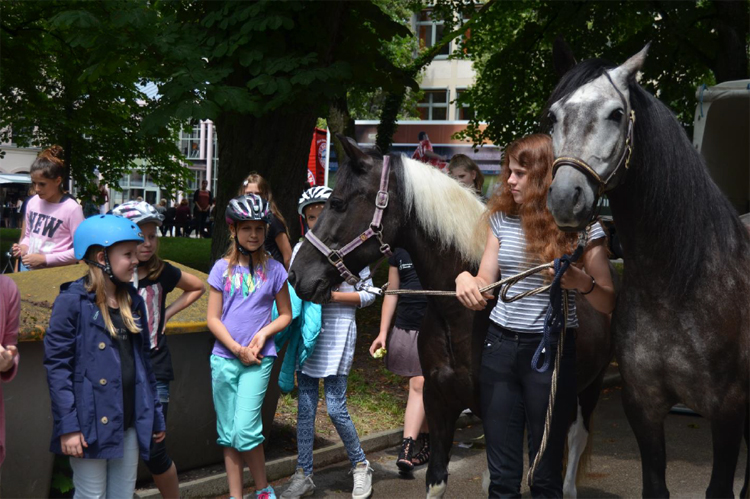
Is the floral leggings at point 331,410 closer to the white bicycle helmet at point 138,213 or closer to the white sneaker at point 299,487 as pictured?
the white sneaker at point 299,487

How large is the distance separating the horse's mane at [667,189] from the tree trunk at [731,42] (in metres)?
10.7

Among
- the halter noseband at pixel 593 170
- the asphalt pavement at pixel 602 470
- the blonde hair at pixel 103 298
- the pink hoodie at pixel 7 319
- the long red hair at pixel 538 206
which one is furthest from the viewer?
the asphalt pavement at pixel 602 470

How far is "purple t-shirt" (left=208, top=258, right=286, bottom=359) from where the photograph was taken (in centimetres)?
520

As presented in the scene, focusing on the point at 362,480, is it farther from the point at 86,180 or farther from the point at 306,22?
the point at 86,180

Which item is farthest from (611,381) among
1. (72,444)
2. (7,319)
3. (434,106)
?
(434,106)

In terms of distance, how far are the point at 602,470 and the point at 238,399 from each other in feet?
9.76

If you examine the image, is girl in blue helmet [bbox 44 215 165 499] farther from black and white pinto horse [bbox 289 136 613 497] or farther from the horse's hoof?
the horse's hoof

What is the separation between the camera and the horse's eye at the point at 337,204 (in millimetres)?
4363

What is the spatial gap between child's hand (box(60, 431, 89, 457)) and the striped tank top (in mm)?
1955

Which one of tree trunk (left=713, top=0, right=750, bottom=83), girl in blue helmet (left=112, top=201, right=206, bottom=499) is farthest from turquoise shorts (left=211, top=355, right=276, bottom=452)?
tree trunk (left=713, top=0, right=750, bottom=83)

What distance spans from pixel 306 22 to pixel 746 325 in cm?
613

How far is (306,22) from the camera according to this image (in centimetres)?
853

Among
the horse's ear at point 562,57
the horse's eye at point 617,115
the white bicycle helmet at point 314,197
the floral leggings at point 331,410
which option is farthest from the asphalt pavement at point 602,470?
the horse's eye at point 617,115

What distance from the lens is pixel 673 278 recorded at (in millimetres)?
3455
